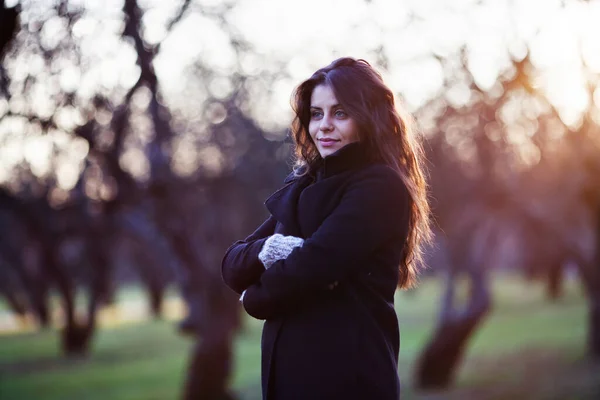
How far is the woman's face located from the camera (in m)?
2.62

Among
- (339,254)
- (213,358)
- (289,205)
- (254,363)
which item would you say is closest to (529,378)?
(213,358)

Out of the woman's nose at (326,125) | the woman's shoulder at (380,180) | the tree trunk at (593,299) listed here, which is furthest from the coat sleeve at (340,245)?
the tree trunk at (593,299)

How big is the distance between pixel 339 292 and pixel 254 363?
628 inches

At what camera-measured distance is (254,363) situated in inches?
707

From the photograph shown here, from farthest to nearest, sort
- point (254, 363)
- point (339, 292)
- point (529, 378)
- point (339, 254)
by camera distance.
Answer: point (254, 363) → point (529, 378) → point (339, 292) → point (339, 254)

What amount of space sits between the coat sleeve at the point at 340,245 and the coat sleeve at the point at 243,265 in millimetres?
144

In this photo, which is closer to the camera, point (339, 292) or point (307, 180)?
point (339, 292)

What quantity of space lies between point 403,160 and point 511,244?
5974 centimetres

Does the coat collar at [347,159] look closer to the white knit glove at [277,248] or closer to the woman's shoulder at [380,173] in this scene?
the woman's shoulder at [380,173]

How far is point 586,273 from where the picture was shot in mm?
12883

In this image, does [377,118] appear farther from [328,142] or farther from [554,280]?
[554,280]

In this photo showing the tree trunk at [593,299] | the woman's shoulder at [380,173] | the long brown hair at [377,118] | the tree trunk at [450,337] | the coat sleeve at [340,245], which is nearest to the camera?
the coat sleeve at [340,245]

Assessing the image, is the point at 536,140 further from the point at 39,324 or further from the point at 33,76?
the point at 39,324

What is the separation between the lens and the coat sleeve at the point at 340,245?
2371 mm
